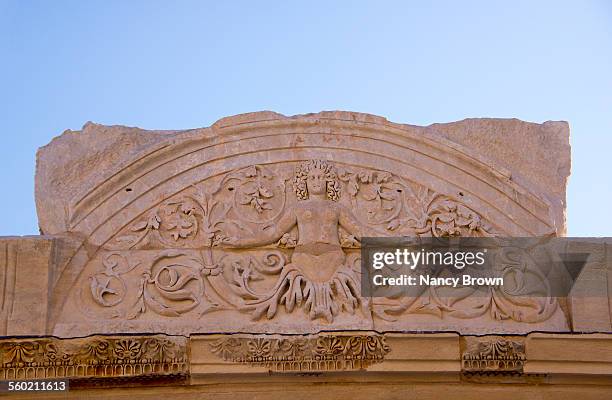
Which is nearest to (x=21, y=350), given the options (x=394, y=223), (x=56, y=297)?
(x=56, y=297)

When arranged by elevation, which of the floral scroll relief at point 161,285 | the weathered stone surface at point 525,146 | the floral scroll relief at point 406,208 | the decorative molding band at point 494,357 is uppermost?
the weathered stone surface at point 525,146

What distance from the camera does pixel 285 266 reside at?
990 cm

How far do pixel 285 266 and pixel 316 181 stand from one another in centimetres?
73

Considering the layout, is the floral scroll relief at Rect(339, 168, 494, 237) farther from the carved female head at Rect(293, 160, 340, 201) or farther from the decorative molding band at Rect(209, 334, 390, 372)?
the decorative molding band at Rect(209, 334, 390, 372)

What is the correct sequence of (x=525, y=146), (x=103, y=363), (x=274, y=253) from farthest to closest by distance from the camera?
(x=525, y=146) → (x=274, y=253) → (x=103, y=363)

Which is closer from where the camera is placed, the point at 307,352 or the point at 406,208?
the point at 307,352

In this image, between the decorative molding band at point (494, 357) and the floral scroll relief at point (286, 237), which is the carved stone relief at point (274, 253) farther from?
the decorative molding band at point (494, 357)

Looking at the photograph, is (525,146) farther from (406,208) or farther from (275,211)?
(275,211)

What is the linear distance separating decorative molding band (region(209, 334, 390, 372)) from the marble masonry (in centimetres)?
1

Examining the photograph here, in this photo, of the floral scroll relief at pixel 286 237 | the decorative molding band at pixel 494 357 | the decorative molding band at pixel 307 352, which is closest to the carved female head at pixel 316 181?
the floral scroll relief at pixel 286 237

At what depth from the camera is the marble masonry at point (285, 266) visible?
9.43 meters

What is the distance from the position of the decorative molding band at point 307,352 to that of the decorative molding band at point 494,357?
1.98ft

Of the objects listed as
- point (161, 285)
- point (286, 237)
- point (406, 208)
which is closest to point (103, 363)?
point (161, 285)

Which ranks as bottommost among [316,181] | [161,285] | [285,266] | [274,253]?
[161,285]
